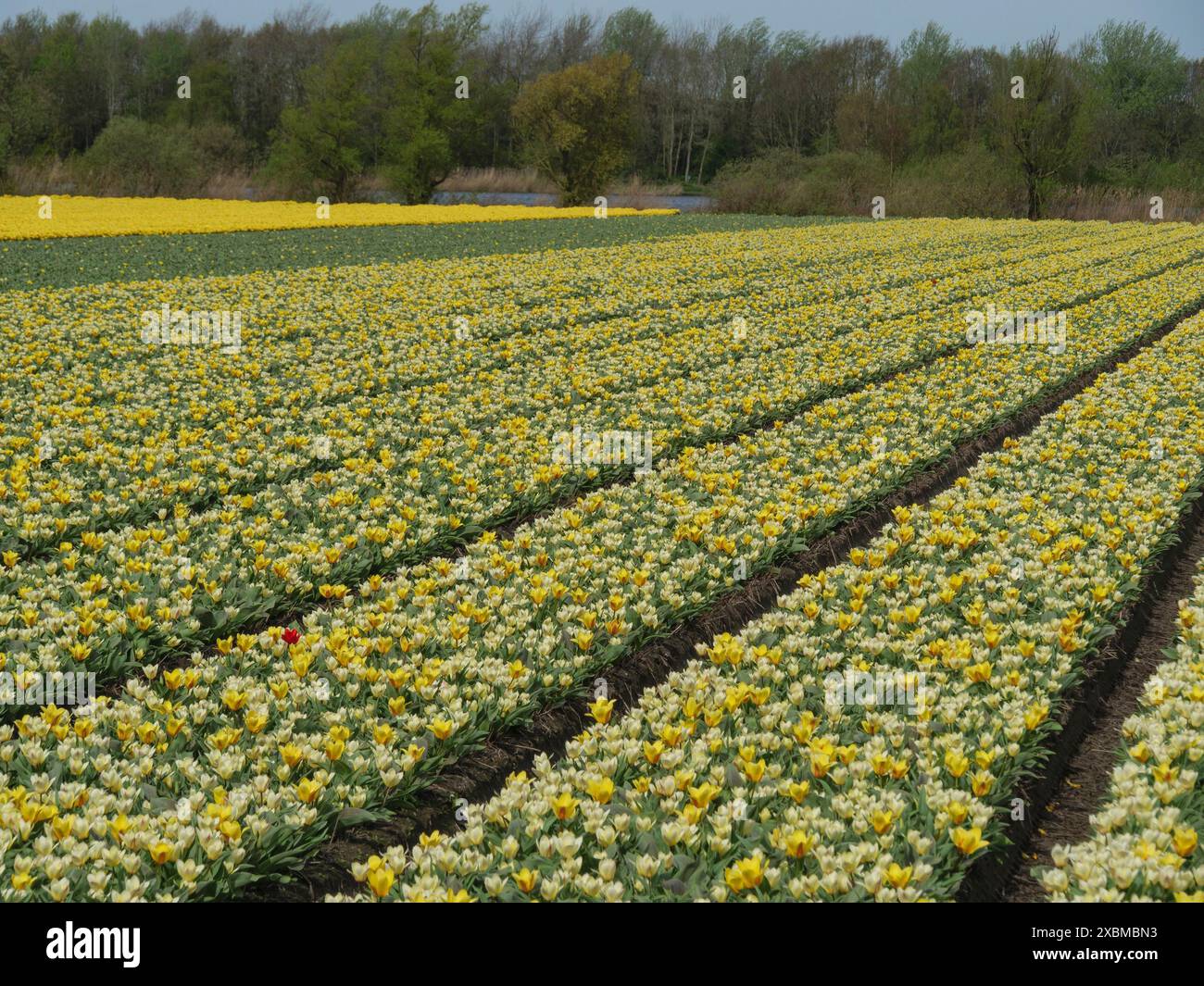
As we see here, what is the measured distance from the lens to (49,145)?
60.4 metres

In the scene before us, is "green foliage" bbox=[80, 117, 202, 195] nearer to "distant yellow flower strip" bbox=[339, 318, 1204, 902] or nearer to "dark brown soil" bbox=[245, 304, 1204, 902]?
"dark brown soil" bbox=[245, 304, 1204, 902]

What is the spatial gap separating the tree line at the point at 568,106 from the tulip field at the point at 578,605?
39367 mm

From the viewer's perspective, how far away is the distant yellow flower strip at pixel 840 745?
12.0ft

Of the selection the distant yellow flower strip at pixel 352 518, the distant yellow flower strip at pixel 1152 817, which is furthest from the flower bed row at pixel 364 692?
the distant yellow flower strip at pixel 1152 817

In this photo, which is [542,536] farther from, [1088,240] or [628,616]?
[1088,240]

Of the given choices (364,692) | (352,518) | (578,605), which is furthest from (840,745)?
(352,518)

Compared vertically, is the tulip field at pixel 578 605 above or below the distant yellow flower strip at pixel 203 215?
below

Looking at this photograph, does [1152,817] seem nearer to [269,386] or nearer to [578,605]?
[578,605]

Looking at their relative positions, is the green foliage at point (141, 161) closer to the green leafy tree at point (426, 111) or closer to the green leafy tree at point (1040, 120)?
the green leafy tree at point (426, 111)

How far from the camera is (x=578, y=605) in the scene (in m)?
5.91

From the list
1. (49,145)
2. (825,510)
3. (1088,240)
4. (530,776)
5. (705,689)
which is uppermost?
(49,145)

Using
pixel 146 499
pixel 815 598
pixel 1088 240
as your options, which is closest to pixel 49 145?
pixel 1088 240
